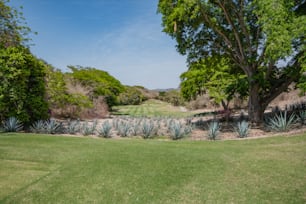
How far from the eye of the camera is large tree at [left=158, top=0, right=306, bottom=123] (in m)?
8.62

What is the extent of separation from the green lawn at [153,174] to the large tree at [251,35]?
4.49 m

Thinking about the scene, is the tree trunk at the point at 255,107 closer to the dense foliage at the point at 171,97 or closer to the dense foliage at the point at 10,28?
the dense foliage at the point at 10,28

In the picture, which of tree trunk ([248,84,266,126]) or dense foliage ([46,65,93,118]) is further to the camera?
dense foliage ([46,65,93,118])

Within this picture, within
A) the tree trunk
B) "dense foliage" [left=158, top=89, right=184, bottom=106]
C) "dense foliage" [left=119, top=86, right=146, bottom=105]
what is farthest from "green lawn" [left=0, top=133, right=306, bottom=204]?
Result: "dense foliage" [left=119, top=86, right=146, bottom=105]

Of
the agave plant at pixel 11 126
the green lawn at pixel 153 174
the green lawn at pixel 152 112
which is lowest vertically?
the green lawn at pixel 153 174

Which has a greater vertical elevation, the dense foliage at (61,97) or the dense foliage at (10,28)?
the dense foliage at (10,28)

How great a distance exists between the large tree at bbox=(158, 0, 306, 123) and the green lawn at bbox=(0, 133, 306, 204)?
4.49 meters

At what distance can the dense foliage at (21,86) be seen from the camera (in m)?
10.8

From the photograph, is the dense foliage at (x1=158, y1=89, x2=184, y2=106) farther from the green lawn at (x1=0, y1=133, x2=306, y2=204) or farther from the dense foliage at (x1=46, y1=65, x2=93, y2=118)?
the green lawn at (x1=0, y1=133, x2=306, y2=204)

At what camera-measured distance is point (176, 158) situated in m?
5.69

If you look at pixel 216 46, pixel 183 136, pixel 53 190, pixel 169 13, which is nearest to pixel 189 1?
pixel 169 13

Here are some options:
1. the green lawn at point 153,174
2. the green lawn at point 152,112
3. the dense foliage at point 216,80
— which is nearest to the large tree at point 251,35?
the dense foliage at point 216,80

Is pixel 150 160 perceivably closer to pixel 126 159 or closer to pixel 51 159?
pixel 126 159

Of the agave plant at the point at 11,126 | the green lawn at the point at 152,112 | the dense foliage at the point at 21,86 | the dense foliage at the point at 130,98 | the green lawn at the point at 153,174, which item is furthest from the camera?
the dense foliage at the point at 130,98
